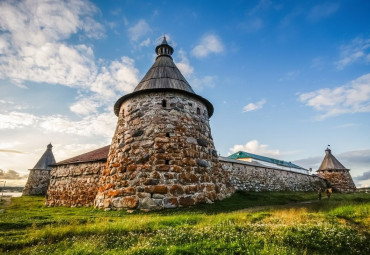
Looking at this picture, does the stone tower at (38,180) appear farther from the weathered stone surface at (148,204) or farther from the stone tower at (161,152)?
the weathered stone surface at (148,204)

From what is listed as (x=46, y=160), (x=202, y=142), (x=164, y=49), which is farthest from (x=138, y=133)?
(x=46, y=160)

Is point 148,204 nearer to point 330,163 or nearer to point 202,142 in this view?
point 202,142

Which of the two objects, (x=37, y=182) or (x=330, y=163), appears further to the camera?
(x=330, y=163)

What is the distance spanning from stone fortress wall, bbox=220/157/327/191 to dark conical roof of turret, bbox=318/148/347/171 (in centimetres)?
720

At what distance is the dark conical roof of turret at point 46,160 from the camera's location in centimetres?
3009

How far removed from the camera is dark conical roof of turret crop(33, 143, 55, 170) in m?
30.1

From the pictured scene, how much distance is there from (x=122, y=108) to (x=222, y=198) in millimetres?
7424

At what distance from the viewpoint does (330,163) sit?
33000mm

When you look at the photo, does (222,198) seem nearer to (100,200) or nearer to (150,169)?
(150,169)

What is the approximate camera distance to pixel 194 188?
9438 mm

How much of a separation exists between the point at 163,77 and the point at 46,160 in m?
28.6

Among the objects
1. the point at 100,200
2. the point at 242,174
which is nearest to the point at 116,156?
the point at 100,200

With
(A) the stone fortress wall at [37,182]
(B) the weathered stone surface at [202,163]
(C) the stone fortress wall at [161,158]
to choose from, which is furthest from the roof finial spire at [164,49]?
(A) the stone fortress wall at [37,182]

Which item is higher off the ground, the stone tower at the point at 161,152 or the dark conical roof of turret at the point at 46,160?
the dark conical roof of turret at the point at 46,160
